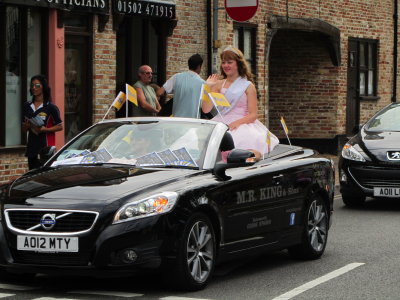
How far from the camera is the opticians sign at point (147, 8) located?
63.2 ft

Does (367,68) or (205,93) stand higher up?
(367,68)

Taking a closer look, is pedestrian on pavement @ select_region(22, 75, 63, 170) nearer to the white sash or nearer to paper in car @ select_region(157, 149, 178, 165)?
the white sash

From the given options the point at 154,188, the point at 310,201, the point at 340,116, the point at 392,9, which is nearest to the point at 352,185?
the point at 310,201

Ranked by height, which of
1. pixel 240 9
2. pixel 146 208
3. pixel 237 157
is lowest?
pixel 146 208

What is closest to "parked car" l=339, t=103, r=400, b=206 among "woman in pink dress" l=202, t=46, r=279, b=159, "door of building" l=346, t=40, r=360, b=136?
"woman in pink dress" l=202, t=46, r=279, b=159

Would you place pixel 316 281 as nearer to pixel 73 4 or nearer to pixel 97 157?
pixel 97 157

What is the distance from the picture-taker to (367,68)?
3066cm

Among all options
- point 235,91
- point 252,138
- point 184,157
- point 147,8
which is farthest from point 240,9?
point 184,157

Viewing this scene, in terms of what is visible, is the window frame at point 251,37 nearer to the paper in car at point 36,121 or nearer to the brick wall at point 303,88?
the brick wall at point 303,88

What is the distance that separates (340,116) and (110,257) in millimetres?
21056

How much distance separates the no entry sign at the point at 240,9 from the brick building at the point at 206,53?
81 centimetres

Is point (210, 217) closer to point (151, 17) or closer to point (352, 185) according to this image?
point (352, 185)

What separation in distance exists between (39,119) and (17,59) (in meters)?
4.24

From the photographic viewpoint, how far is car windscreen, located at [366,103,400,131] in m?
16.6
